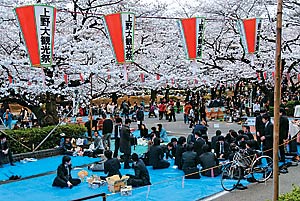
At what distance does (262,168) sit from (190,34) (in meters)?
4.45

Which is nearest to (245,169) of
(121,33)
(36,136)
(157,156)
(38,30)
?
(157,156)

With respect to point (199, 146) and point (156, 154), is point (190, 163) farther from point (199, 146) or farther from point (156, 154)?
point (156, 154)

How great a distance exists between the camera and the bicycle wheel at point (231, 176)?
10.6 metres

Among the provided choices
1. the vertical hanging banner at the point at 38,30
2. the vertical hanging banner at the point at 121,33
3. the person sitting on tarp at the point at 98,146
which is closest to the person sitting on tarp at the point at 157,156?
the person sitting on tarp at the point at 98,146

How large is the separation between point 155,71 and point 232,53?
5301 millimetres

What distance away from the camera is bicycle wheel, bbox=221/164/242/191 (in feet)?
34.7

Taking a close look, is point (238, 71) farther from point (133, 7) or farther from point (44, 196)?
point (44, 196)

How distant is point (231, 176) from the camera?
10711 millimetres

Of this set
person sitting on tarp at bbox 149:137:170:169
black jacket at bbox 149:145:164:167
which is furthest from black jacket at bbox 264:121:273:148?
black jacket at bbox 149:145:164:167

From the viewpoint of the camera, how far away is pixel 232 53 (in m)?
25.6

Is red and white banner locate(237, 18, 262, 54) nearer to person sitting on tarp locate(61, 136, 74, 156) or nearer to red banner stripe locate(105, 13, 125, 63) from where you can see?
red banner stripe locate(105, 13, 125, 63)

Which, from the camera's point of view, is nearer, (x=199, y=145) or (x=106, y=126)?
(x=199, y=145)

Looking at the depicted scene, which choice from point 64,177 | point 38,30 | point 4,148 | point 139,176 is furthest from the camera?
point 4,148

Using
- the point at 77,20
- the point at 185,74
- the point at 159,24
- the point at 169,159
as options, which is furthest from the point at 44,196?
the point at 185,74
